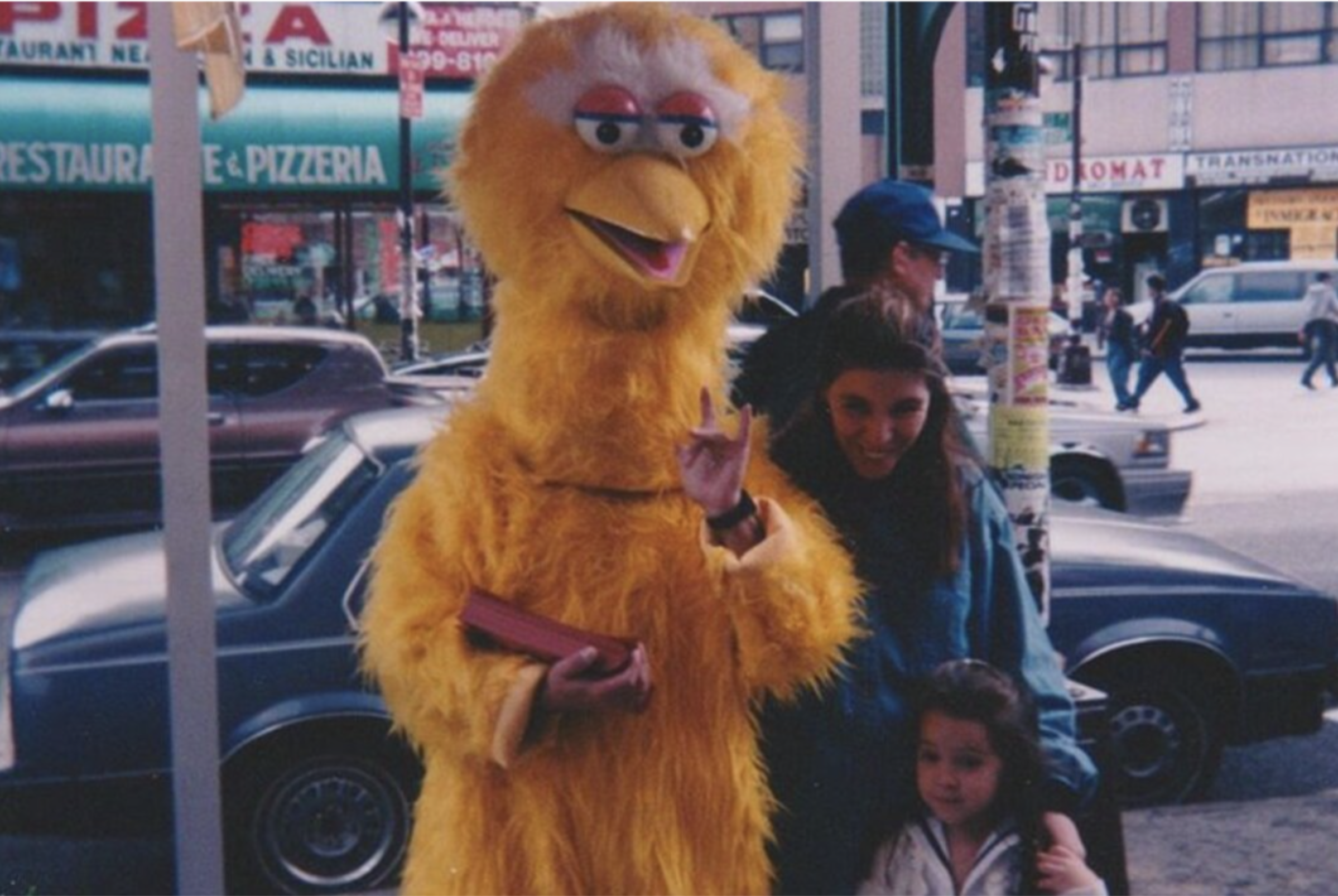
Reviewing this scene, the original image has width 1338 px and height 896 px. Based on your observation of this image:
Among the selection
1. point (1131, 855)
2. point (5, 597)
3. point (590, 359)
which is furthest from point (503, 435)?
point (5, 597)

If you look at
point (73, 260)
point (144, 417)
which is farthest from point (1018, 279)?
point (73, 260)

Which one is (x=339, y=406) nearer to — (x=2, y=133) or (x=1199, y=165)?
(x=2, y=133)

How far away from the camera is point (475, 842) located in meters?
2.67

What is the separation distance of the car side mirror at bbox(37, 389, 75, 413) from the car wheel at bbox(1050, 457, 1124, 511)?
21.6 ft

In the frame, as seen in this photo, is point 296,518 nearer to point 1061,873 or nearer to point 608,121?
point 608,121

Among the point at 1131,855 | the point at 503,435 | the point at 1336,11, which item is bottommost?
the point at 1131,855

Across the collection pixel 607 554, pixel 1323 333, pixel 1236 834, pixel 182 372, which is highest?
pixel 182 372

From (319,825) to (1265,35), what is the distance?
35.5m

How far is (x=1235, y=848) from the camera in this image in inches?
211

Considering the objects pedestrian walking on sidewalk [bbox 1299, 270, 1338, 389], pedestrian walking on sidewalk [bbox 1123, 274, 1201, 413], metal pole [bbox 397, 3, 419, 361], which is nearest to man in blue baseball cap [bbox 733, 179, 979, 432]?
metal pole [bbox 397, 3, 419, 361]

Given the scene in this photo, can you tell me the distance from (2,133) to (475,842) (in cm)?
2018

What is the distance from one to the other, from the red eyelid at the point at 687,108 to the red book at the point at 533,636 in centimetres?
85

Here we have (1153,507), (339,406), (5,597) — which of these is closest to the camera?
(5,597)

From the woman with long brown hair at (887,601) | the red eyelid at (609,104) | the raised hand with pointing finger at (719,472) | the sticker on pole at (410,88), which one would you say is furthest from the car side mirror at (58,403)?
the raised hand with pointing finger at (719,472)
